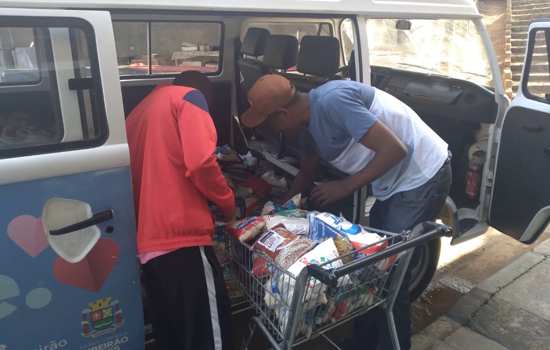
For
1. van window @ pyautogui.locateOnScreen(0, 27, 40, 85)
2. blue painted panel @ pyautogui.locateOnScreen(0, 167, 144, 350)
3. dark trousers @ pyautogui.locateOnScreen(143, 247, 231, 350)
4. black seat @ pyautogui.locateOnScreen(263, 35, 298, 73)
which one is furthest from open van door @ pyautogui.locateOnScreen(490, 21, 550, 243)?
van window @ pyautogui.locateOnScreen(0, 27, 40, 85)

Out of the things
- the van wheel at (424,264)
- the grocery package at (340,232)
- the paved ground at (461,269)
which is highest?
the grocery package at (340,232)

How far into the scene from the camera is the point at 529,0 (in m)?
12.3

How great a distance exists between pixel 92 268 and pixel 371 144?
1.32 meters

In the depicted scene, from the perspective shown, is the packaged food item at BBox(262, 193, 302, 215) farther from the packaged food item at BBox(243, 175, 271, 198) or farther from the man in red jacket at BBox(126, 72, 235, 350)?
the packaged food item at BBox(243, 175, 271, 198)

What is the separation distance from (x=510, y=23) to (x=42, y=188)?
11495mm

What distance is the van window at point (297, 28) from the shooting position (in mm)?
3670

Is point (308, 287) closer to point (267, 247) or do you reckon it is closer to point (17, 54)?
point (267, 247)

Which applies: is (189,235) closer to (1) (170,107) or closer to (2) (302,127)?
(1) (170,107)

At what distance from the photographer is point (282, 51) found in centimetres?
341

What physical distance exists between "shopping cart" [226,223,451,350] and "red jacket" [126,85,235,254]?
282 mm

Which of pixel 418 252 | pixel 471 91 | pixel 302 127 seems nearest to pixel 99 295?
pixel 302 127

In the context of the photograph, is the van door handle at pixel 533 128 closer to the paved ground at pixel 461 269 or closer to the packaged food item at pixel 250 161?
the paved ground at pixel 461 269

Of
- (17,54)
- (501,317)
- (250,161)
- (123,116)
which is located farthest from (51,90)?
(501,317)

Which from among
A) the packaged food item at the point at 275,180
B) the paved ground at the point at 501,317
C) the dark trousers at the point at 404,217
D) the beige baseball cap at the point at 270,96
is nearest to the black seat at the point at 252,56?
the packaged food item at the point at 275,180
